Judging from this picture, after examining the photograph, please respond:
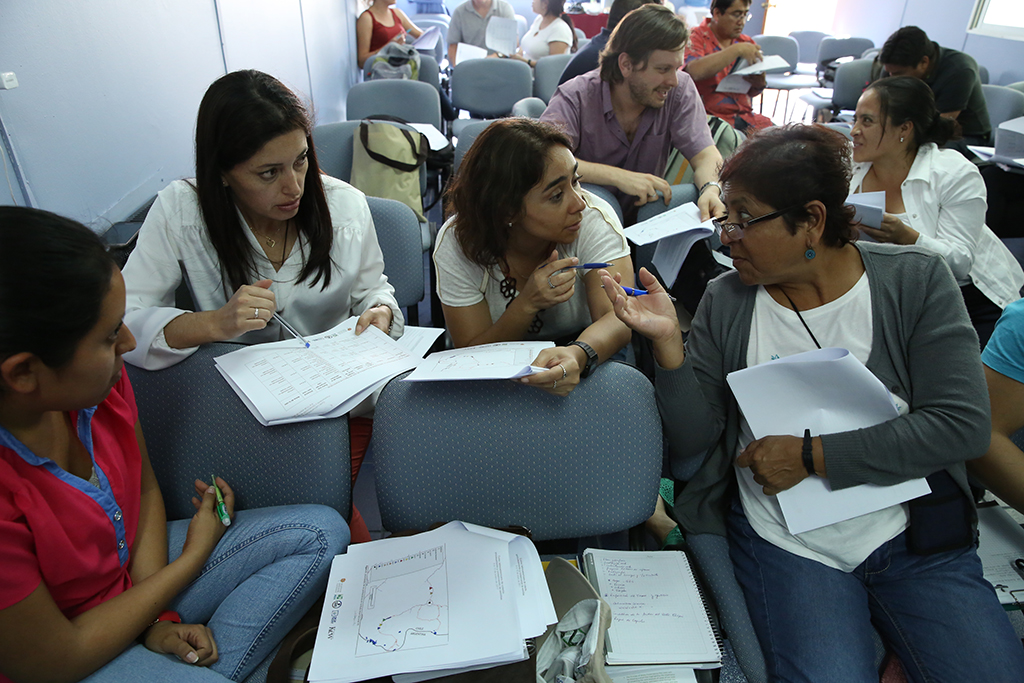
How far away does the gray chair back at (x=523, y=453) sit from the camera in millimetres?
1128

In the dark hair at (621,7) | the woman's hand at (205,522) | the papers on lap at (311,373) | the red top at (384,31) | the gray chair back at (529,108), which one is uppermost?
the dark hair at (621,7)

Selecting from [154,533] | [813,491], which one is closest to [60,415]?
[154,533]

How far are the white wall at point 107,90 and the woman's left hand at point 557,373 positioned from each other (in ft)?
4.82

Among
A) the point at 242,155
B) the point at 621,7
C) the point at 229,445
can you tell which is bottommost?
the point at 229,445

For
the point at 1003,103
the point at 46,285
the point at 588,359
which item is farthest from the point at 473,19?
the point at 46,285

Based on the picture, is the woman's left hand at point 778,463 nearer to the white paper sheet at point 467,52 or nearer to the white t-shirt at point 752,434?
the white t-shirt at point 752,434

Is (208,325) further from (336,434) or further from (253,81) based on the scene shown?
(253,81)

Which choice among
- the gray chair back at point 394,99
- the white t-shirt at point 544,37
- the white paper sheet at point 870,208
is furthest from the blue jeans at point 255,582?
the white t-shirt at point 544,37

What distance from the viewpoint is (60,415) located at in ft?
3.18

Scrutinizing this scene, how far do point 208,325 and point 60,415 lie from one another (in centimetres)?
36

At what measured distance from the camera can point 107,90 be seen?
2.00 m

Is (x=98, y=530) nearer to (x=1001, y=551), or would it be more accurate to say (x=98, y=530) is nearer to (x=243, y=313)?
(x=243, y=313)

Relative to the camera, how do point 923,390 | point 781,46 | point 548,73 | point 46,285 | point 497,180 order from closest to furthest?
point 46,285 < point 923,390 < point 497,180 < point 548,73 < point 781,46

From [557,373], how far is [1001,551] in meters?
1.03
